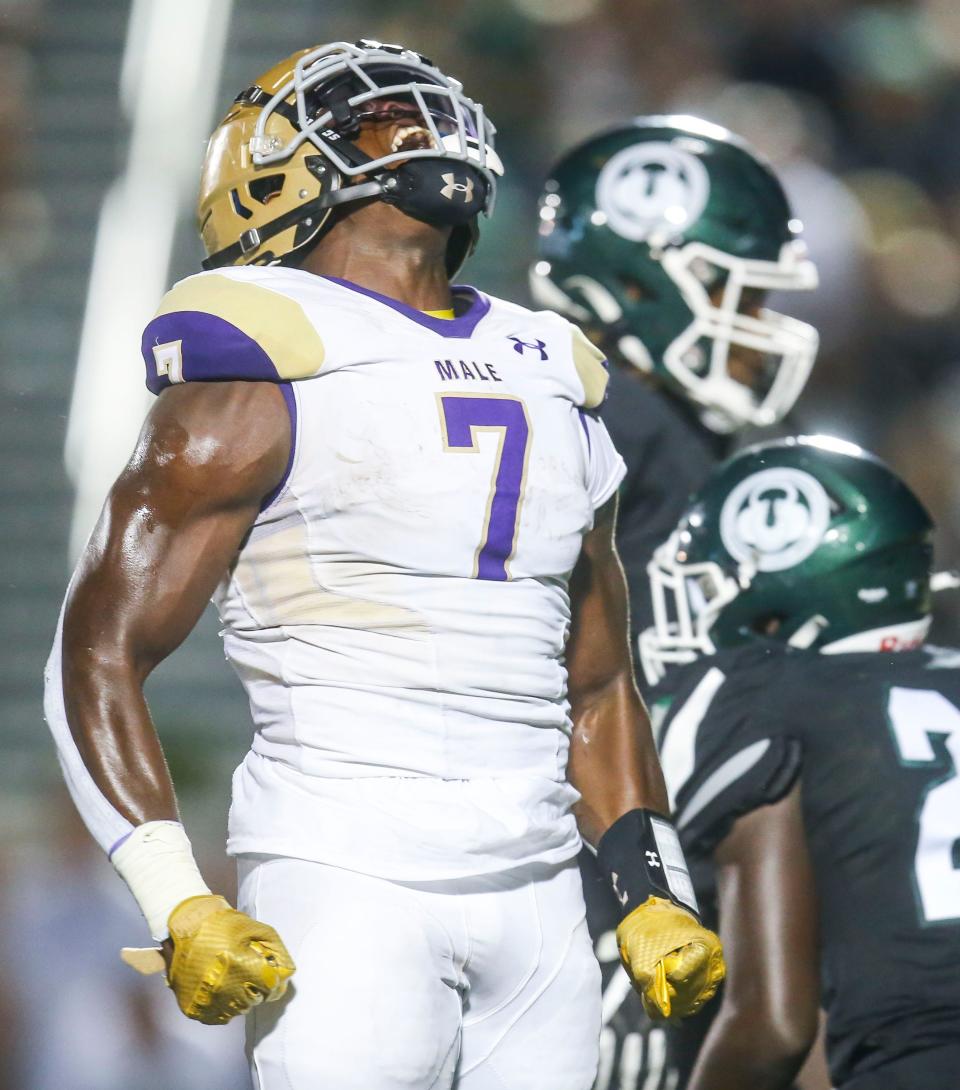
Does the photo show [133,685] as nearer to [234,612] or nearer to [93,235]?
[234,612]

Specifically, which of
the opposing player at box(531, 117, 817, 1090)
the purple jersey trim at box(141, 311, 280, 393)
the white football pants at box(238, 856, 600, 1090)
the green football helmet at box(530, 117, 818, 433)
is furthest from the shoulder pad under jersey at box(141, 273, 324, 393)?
the green football helmet at box(530, 117, 818, 433)

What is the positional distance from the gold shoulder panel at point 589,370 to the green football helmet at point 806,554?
3.52 feet

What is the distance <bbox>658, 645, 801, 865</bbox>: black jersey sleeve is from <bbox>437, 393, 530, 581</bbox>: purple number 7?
1.01 m

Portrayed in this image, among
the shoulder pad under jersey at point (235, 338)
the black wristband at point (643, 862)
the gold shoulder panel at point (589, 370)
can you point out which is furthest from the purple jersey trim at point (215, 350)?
the black wristband at point (643, 862)

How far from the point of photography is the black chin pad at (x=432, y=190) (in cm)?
203

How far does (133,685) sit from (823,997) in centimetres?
150

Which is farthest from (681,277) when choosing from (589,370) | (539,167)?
(539,167)

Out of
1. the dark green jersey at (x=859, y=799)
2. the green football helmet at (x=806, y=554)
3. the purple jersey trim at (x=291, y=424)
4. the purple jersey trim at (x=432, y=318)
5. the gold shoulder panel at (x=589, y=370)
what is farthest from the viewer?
the green football helmet at (x=806, y=554)

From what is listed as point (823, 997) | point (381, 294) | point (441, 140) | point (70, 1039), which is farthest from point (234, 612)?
point (70, 1039)

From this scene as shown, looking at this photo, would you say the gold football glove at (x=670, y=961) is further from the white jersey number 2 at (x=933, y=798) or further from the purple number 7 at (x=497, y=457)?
the white jersey number 2 at (x=933, y=798)

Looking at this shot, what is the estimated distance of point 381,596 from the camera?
1837 mm

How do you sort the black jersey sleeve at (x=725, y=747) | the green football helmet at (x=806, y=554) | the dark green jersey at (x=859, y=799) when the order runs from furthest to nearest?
the green football helmet at (x=806, y=554)
the black jersey sleeve at (x=725, y=747)
the dark green jersey at (x=859, y=799)

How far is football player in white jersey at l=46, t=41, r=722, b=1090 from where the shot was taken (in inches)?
67.1

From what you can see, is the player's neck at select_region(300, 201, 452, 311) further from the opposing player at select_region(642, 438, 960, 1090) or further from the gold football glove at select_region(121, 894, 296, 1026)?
the opposing player at select_region(642, 438, 960, 1090)
